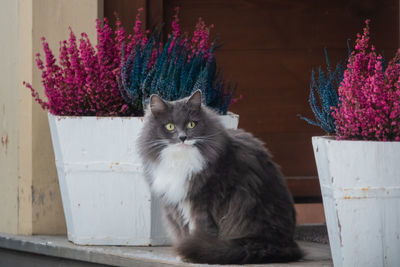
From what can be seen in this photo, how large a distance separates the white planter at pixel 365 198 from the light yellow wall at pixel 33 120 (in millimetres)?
1571

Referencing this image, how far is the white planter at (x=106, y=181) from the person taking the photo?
3420 millimetres

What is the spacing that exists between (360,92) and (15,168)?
183 cm

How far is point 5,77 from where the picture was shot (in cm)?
400

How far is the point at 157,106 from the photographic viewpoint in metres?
3.07

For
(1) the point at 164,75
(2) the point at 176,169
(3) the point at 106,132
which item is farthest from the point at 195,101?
(3) the point at 106,132

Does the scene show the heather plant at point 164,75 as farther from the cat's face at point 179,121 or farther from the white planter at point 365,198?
the white planter at point 365,198

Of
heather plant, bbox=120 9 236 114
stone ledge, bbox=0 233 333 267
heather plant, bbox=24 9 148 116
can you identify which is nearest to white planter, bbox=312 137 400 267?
stone ledge, bbox=0 233 333 267

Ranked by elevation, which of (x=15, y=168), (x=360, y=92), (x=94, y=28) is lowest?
(x=15, y=168)

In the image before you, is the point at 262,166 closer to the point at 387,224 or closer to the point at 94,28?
the point at 387,224

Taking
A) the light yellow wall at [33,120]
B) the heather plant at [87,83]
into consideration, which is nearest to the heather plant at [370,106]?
the heather plant at [87,83]

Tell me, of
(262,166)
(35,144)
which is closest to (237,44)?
(35,144)

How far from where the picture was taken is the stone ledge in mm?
3150

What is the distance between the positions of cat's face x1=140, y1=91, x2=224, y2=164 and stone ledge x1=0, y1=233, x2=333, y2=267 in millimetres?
428

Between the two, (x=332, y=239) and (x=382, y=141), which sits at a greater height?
(x=382, y=141)
